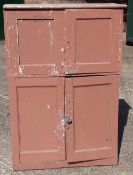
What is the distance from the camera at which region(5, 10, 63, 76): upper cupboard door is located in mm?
4328

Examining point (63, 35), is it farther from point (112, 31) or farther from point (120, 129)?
point (120, 129)

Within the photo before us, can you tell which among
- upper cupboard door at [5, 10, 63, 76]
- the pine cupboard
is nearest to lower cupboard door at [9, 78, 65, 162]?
the pine cupboard

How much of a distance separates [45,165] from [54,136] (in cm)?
36

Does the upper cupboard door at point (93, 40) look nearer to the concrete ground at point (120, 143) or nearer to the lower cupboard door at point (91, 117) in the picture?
the lower cupboard door at point (91, 117)

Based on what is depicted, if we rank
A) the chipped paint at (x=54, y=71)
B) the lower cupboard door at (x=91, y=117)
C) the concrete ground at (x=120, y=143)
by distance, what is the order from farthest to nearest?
the concrete ground at (x=120, y=143) → the lower cupboard door at (x=91, y=117) → the chipped paint at (x=54, y=71)

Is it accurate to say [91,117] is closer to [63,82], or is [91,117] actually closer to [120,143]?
[63,82]

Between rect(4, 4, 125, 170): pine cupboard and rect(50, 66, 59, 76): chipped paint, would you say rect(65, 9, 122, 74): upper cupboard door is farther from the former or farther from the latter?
rect(50, 66, 59, 76): chipped paint

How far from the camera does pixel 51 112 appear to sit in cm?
466

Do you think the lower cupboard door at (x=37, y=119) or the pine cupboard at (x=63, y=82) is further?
the lower cupboard door at (x=37, y=119)

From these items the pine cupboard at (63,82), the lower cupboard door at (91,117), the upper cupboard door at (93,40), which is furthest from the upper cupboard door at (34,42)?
the lower cupboard door at (91,117)

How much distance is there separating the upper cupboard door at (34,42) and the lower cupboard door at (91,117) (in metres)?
0.31

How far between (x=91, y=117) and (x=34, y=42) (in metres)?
1.01

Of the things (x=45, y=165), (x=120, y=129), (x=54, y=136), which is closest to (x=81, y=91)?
(x=54, y=136)

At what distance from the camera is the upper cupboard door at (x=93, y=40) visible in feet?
14.4
